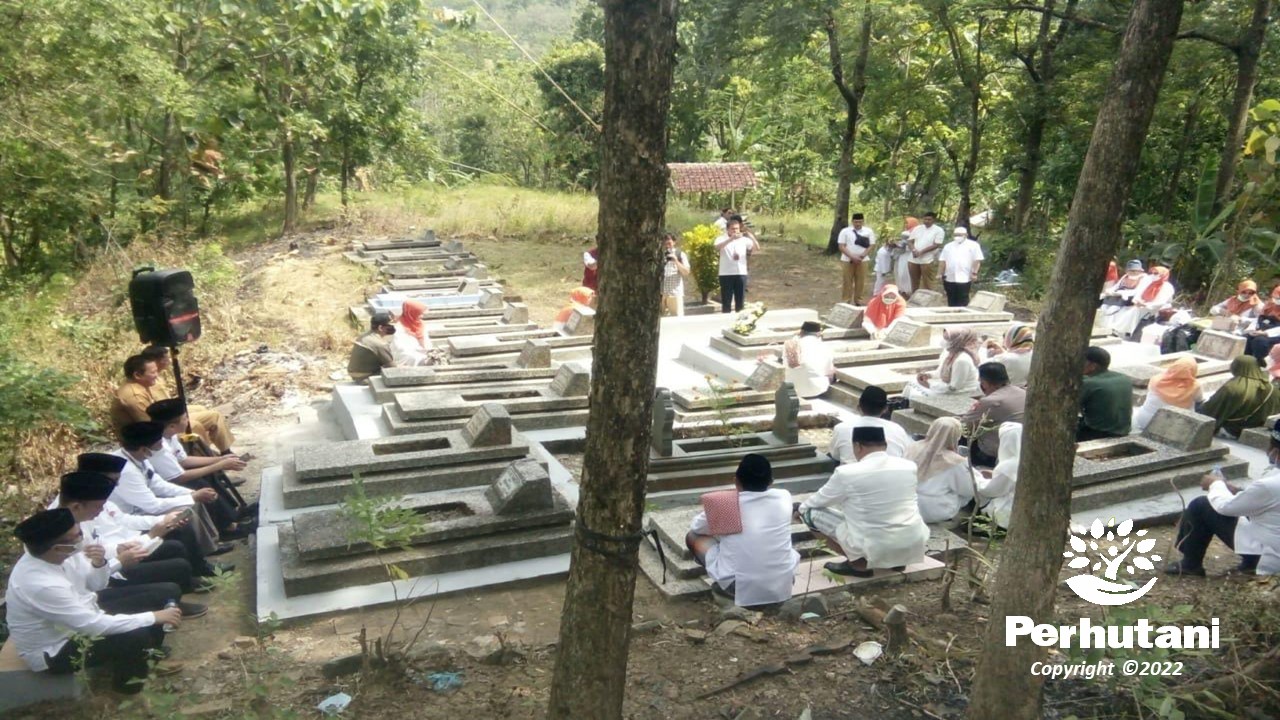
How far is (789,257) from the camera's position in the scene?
1955 cm

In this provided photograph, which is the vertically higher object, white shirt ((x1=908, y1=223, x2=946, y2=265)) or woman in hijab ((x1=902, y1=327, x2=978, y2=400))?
white shirt ((x1=908, y1=223, x2=946, y2=265))

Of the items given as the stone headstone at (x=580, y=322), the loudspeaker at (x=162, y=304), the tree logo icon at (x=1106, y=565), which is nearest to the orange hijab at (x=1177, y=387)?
the tree logo icon at (x=1106, y=565)

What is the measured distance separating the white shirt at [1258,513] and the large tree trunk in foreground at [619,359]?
4.22 metres

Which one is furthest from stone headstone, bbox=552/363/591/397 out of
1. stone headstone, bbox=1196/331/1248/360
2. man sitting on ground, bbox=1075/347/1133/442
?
stone headstone, bbox=1196/331/1248/360

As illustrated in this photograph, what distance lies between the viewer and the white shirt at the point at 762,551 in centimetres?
520

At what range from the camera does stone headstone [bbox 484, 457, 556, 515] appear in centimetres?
604

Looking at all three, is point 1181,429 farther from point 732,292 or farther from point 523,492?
point 732,292

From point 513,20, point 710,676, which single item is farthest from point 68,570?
point 513,20

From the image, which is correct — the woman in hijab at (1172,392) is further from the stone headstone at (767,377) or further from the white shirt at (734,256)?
the white shirt at (734,256)

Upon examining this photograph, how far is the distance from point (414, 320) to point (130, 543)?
523cm

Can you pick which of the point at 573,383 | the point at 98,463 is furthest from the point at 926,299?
the point at 98,463

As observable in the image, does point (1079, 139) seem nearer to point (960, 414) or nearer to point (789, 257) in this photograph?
point (789, 257)

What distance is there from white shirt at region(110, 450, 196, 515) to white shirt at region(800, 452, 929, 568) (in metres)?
4.10

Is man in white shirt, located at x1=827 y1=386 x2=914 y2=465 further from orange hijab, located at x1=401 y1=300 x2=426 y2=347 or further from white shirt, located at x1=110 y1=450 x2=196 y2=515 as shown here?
orange hijab, located at x1=401 y1=300 x2=426 y2=347
